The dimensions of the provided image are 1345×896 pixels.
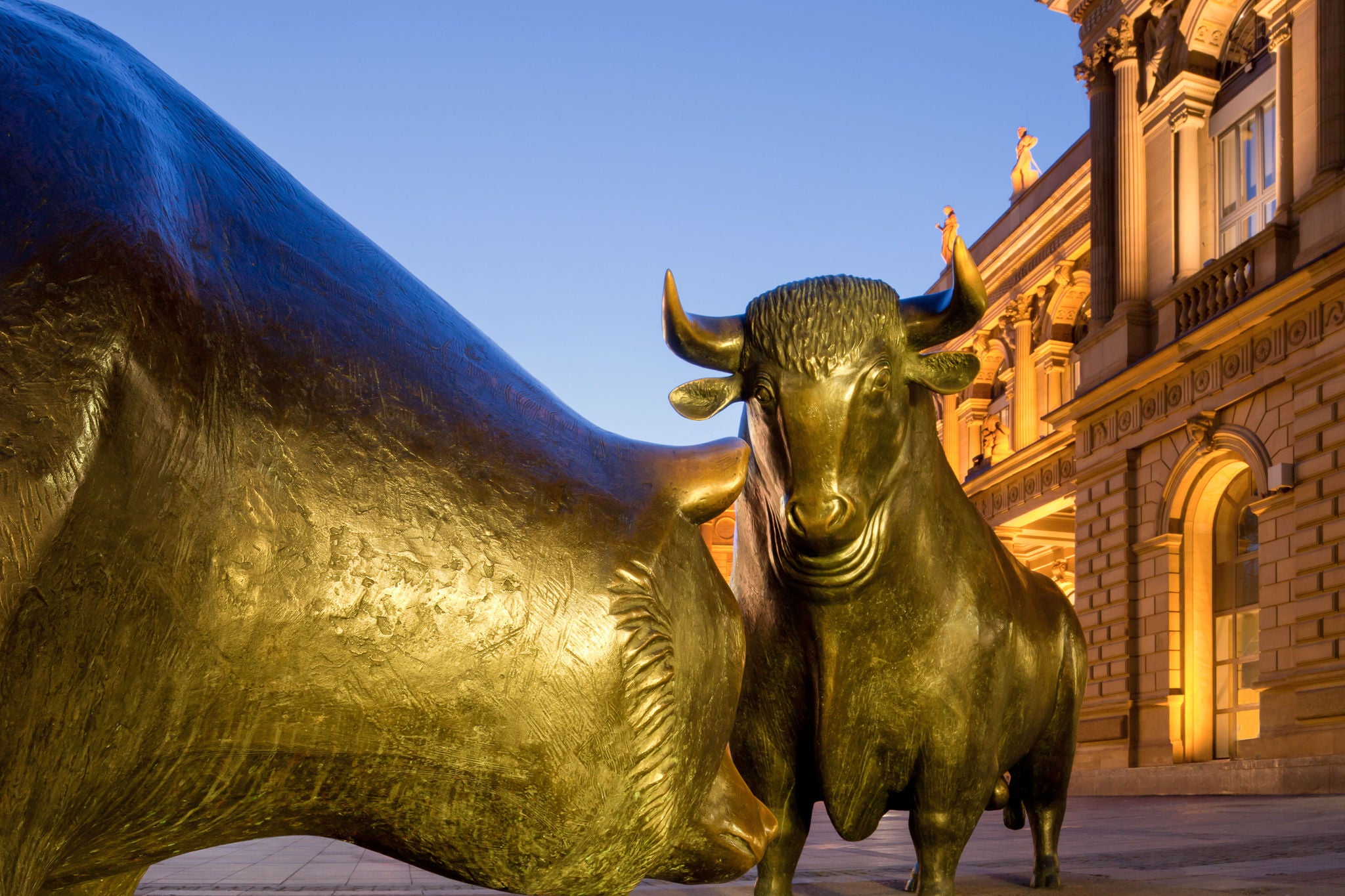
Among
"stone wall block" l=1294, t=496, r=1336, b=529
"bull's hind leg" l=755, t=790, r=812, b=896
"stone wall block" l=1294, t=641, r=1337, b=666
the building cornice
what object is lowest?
"bull's hind leg" l=755, t=790, r=812, b=896

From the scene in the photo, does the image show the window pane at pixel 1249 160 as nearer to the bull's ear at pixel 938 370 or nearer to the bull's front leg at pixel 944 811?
the bull's ear at pixel 938 370

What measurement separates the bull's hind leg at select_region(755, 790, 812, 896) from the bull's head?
0.69 meters

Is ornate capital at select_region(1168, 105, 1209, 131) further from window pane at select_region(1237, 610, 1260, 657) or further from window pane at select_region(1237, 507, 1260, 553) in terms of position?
window pane at select_region(1237, 610, 1260, 657)

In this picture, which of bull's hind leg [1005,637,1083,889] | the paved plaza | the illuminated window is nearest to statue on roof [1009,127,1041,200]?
the illuminated window

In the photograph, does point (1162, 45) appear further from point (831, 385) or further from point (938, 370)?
point (831, 385)

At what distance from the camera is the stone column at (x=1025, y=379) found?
100 ft

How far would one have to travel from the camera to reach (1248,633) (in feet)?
61.1

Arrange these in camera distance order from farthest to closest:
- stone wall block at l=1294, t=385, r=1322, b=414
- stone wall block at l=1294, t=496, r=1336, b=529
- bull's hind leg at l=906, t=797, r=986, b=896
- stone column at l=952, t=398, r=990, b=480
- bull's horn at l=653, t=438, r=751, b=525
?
stone column at l=952, t=398, r=990, b=480, stone wall block at l=1294, t=385, r=1322, b=414, stone wall block at l=1294, t=496, r=1336, b=529, bull's hind leg at l=906, t=797, r=986, b=896, bull's horn at l=653, t=438, r=751, b=525

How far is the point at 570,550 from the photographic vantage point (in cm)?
80

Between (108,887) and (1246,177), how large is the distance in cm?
2218

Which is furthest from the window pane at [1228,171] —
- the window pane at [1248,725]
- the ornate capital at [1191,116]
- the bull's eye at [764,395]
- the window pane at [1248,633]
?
the bull's eye at [764,395]

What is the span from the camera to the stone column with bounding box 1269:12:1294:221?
59.6ft

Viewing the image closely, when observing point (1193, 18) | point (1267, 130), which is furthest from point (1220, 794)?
point (1193, 18)

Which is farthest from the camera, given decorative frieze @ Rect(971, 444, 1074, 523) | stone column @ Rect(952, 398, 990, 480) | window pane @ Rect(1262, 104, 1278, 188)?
stone column @ Rect(952, 398, 990, 480)
